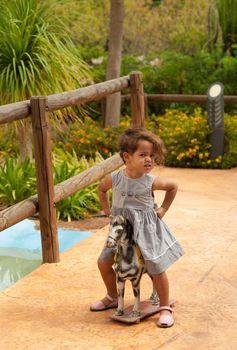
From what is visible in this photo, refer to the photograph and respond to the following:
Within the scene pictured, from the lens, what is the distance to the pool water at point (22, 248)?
19.0 feet

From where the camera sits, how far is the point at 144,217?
4484mm

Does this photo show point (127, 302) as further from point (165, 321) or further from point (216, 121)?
point (216, 121)

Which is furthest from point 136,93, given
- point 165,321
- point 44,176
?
point 165,321

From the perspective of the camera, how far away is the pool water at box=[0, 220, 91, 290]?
19.0ft

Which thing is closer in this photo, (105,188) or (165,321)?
(165,321)

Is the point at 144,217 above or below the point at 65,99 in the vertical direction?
below

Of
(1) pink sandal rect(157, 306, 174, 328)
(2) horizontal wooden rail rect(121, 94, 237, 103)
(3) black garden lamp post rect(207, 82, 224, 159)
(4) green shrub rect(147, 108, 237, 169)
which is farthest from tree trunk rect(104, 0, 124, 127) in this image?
(1) pink sandal rect(157, 306, 174, 328)

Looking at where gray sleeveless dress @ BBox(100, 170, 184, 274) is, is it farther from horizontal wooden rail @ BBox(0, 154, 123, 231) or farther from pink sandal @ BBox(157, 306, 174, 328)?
horizontal wooden rail @ BBox(0, 154, 123, 231)

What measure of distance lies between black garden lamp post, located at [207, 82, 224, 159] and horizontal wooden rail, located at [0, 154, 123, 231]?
272 cm

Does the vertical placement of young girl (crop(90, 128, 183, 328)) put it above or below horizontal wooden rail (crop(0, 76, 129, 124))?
below

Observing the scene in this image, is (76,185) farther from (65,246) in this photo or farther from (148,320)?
(148,320)

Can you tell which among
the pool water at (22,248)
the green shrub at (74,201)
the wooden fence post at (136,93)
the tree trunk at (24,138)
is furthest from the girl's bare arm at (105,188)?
the tree trunk at (24,138)

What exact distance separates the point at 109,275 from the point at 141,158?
76cm

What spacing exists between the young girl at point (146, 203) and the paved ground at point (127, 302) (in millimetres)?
213
